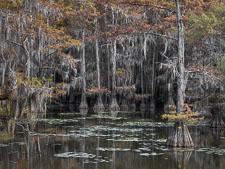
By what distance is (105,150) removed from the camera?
9.93 m

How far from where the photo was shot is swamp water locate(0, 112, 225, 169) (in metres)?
8.24

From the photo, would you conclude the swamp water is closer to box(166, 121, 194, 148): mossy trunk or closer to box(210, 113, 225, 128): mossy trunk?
box(166, 121, 194, 148): mossy trunk

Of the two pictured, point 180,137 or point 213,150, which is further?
point 180,137

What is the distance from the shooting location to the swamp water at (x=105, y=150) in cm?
824

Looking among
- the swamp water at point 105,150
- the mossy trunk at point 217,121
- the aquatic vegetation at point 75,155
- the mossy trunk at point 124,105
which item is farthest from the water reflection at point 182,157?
the mossy trunk at point 124,105

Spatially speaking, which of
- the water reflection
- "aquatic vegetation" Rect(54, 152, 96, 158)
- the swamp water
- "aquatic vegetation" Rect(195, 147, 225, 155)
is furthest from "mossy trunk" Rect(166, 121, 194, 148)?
"aquatic vegetation" Rect(54, 152, 96, 158)

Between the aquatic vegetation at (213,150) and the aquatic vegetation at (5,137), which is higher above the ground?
the aquatic vegetation at (5,137)

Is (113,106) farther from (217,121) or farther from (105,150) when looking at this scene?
(105,150)

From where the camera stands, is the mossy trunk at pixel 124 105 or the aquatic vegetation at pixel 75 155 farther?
the mossy trunk at pixel 124 105

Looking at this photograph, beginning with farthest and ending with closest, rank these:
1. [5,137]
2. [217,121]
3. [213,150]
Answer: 1. [217,121]
2. [5,137]
3. [213,150]

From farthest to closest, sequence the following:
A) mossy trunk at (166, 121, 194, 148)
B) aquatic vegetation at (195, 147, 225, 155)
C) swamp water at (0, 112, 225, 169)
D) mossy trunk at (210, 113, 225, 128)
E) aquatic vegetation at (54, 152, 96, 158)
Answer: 1. mossy trunk at (210, 113, 225, 128)
2. mossy trunk at (166, 121, 194, 148)
3. aquatic vegetation at (195, 147, 225, 155)
4. aquatic vegetation at (54, 152, 96, 158)
5. swamp water at (0, 112, 225, 169)

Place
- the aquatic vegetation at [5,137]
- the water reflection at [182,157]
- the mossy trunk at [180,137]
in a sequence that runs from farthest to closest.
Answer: the aquatic vegetation at [5,137] → the mossy trunk at [180,137] → the water reflection at [182,157]

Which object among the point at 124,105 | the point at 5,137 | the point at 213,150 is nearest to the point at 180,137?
the point at 213,150

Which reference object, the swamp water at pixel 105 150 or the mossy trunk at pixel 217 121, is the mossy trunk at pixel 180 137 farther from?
the mossy trunk at pixel 217 121
